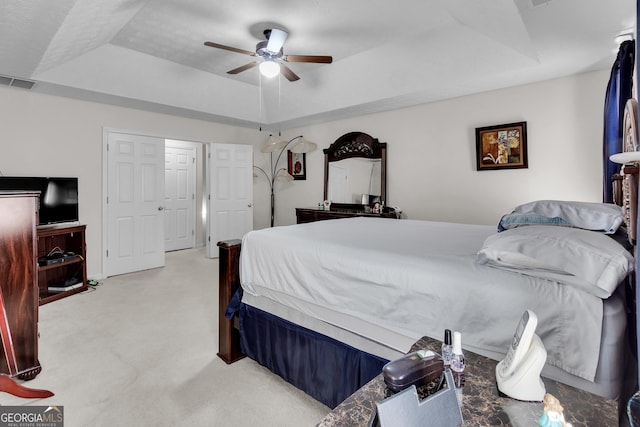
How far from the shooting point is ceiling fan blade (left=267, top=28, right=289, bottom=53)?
9.40 ft

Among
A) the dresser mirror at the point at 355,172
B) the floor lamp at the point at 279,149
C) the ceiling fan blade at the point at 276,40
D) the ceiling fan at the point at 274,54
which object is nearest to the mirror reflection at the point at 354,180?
the dresser mirror at the point at 355,172

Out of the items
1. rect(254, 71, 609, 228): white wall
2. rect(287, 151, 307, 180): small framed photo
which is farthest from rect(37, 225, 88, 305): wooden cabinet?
rect(254, 71, 609, 228): white wall

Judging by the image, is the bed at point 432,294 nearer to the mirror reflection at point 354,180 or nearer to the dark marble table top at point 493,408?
the dark marble table top at point 493,408

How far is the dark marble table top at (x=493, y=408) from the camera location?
686 millimetres

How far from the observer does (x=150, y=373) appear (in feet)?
Answer: 6.99

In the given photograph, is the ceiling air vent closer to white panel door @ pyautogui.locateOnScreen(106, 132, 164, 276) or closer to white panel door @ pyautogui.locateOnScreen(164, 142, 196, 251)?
white panel door @ pyautogui.locateOnScreen(106, 132, 164, 276)

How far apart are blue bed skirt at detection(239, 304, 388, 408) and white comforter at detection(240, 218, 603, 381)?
0.52 ft

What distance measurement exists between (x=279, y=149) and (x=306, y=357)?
4.44 meters

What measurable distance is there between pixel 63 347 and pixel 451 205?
424 centimetres

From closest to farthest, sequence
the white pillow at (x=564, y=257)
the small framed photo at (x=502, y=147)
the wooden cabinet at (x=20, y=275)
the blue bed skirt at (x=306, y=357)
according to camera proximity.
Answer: the white pillow at (x=564, y=257)
the blue bed skirt at (x=306, y=357)
the wooden cabinet at (x=20, y=275)
the small framed photo at (x=502, y=147)

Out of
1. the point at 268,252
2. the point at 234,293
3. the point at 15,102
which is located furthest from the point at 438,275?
the point at 15,102

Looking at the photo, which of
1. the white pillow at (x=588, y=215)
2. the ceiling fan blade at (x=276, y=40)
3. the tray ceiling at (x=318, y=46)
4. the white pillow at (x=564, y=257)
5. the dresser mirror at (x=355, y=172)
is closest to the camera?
the white pillow at (x=564, y=257)

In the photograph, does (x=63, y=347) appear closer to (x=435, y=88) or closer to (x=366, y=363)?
(x=366, y=363)

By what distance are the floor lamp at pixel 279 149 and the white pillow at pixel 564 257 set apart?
4513 mm
